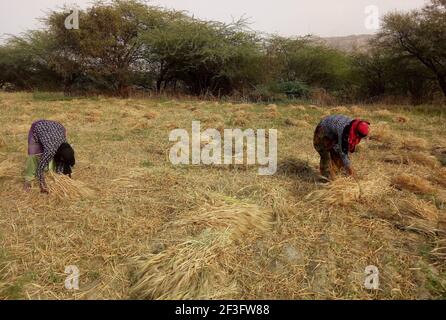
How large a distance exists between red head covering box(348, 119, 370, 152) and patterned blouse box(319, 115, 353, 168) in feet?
0.23

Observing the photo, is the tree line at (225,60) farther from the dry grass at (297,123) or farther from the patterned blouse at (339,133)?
the patterned blouse at (339,133)

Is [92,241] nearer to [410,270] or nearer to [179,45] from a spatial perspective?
[410,270]

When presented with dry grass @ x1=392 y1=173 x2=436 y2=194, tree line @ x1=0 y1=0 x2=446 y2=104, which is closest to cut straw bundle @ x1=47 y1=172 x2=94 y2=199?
dry grass @ x1=392 y1=173 x2=436 y2=194

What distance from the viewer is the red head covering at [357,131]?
149 inches

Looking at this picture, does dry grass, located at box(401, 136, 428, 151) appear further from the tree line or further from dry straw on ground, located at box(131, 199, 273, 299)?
the tree line

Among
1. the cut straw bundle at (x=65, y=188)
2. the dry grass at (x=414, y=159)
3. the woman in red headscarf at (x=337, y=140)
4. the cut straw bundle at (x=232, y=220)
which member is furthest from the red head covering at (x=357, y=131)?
the cut straw bundle at (x=65, y=188)

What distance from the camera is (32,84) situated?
18812 millimetres

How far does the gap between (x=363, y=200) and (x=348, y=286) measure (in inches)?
51.7

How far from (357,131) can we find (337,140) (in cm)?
36

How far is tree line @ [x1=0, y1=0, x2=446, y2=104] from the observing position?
1260 centimetres

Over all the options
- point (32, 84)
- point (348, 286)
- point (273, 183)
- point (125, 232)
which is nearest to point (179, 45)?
point (32, 84)

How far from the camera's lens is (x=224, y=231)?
10.4 ft

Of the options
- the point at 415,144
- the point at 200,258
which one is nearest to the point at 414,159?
the point at 415,144

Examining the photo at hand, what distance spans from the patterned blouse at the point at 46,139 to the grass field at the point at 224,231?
299 millimetres
